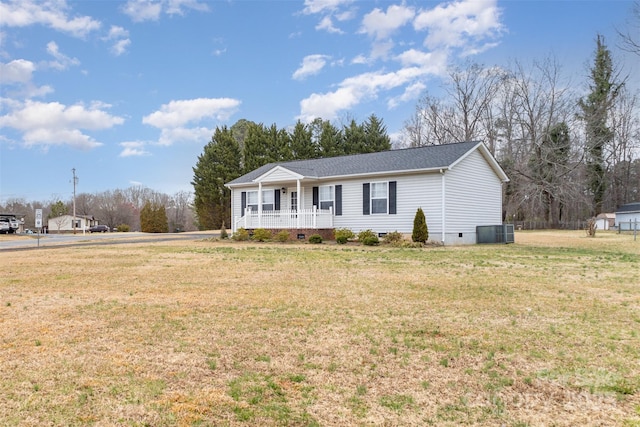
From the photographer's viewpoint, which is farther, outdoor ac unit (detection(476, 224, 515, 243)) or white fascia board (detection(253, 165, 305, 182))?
white fascia board (detection(253, 165, 305, 182))

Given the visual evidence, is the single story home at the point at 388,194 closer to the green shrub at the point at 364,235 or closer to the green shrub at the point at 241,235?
the green shrub at the point at 241,235

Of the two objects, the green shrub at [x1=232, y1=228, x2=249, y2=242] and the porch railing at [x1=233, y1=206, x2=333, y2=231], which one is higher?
the porch railing at [x1=233, y1=206, x2=333, y2=231]

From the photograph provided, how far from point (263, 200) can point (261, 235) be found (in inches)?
120

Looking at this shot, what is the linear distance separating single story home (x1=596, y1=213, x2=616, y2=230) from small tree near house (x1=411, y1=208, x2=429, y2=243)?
35.2 metres

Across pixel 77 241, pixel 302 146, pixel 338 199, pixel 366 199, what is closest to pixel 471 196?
pixel 366 199

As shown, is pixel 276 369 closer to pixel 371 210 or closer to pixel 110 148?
pixel 371 210

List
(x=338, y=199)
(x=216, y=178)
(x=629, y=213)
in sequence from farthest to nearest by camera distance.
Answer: (x=629, y=213), (x=216, y=178), (x=338, y=199)

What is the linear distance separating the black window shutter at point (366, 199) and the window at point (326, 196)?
182 cm

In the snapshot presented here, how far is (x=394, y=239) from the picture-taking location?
674 inches

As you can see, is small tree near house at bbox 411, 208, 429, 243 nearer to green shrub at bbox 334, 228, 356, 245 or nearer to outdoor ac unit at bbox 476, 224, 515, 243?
green shrub at bbox 334, 228, 356, 245

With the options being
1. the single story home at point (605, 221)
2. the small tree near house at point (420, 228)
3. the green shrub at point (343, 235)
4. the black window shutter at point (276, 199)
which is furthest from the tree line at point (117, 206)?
the single story home at point (605, 221)

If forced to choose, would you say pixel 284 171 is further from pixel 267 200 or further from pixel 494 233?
pixel 494 233

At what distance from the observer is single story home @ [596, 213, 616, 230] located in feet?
142

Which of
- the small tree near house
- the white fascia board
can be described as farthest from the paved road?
the small tree near house
